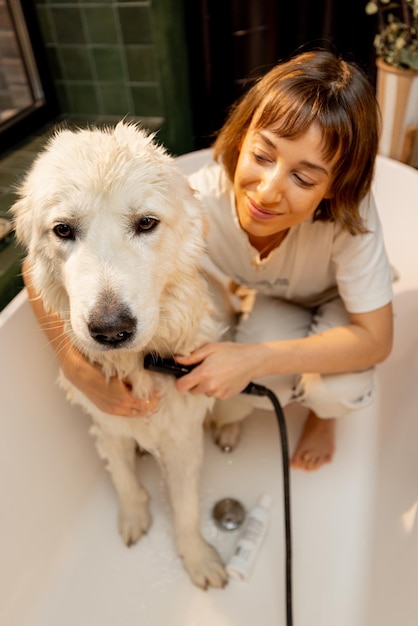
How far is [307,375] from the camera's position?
139 cm

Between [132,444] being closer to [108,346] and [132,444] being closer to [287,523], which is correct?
[287,523]

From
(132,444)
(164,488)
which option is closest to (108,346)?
(132,444)

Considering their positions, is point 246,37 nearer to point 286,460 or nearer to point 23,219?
point 23,219

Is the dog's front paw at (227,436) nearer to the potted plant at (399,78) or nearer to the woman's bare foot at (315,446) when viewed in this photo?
the woman's bare foot at (315,446)

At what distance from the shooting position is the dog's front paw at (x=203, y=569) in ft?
4.26

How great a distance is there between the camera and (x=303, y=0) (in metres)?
2.12

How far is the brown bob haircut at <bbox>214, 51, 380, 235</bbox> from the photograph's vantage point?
100 centimetres

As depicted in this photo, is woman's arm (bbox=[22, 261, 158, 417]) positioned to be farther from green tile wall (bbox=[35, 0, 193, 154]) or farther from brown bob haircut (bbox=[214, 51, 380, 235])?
green tile wall (bbox=[35, 0, 193, 154])

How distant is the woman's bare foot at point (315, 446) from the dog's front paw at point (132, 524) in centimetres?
46

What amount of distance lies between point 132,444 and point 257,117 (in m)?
0.82

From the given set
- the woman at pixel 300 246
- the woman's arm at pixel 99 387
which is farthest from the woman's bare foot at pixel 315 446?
the woman's arm at pixel 99 387

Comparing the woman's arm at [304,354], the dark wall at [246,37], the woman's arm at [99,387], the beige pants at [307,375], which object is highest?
the dark wall at [246,37]

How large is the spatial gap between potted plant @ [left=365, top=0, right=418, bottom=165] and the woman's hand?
4.34 feet

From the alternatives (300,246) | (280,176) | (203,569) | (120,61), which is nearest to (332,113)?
(280,176)
